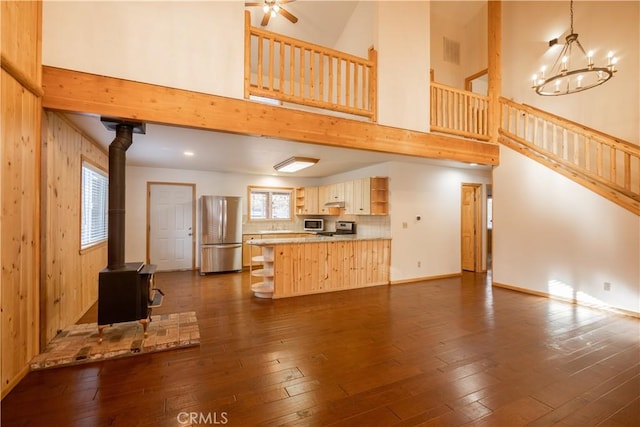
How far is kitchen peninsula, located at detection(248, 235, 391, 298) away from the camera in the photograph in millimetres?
4605

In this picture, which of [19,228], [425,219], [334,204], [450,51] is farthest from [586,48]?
[19,228]

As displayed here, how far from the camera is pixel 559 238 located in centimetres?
459

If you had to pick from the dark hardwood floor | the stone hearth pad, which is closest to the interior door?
the dark hardwood floor

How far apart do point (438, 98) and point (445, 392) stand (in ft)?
14.4

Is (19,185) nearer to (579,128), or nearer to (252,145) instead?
(252,145)

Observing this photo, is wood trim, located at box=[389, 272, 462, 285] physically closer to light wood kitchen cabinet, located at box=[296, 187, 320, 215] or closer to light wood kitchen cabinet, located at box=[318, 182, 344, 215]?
light wood kitchen cabinet, located at box=[318, 182, 344, 215]

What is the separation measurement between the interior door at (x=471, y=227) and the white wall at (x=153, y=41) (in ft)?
18.5

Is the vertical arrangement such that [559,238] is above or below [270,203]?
below

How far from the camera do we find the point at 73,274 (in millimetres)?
3422

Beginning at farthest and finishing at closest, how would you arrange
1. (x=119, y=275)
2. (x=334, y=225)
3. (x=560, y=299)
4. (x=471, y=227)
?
(x=334, y=225)
(x=471, y=227)
(x=560, y=299)
(x=119, y=275)

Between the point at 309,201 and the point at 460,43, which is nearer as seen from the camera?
the point at 460,43

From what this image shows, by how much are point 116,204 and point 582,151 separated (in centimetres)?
728

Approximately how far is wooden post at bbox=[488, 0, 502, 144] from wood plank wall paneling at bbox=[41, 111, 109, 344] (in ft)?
21.2

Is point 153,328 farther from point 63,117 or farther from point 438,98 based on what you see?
point 438,98
